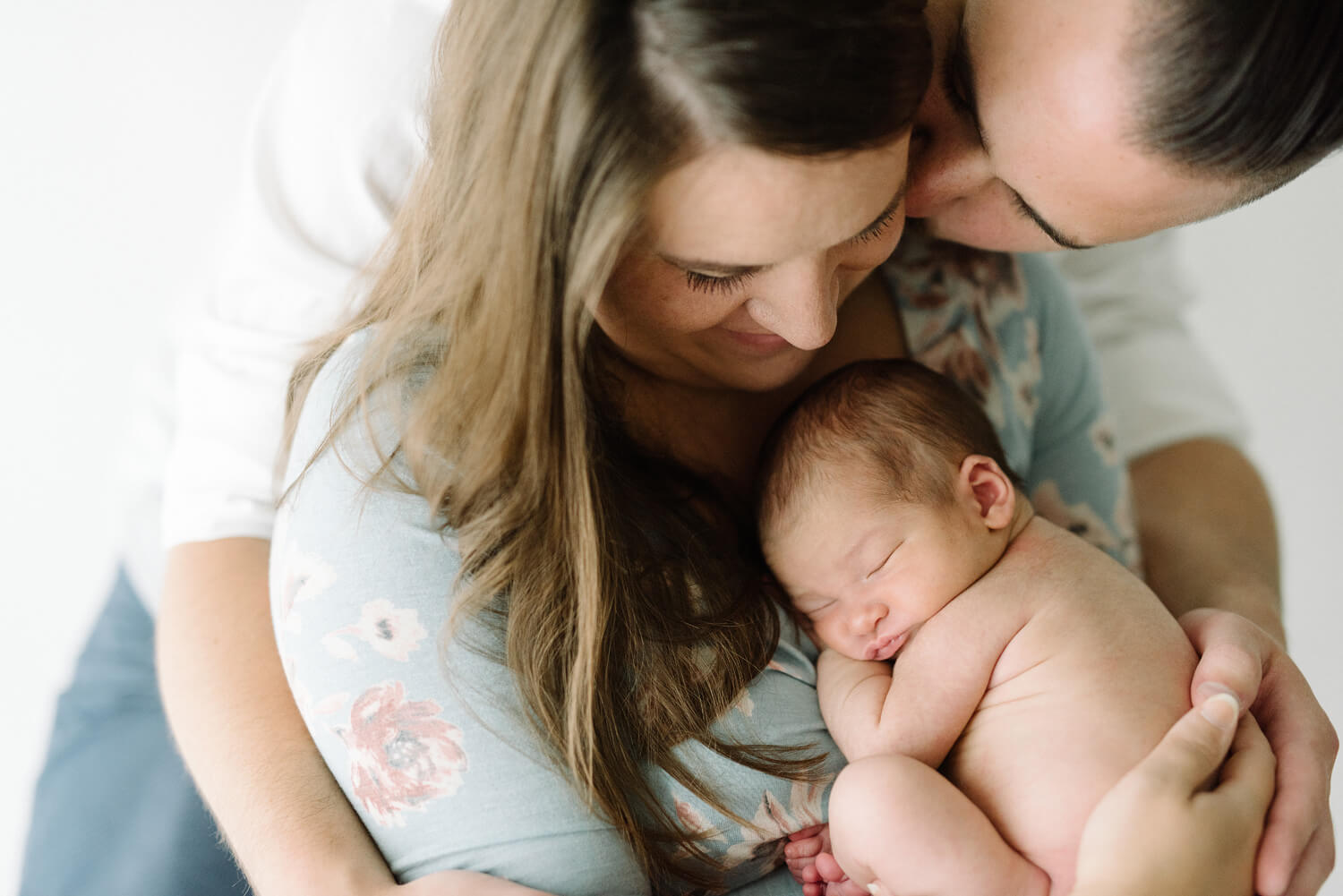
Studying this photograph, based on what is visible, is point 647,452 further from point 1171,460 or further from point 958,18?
point 1171,460

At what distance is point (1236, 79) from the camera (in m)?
0.83

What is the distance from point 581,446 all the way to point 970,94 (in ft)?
1.65

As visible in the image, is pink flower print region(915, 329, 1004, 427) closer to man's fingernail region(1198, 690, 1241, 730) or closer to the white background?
man's fingernail region(1198, 690, 1241, 730)

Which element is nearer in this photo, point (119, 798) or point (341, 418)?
point (341, 418)

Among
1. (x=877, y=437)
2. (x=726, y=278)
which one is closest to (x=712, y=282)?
(x=726, y=278)

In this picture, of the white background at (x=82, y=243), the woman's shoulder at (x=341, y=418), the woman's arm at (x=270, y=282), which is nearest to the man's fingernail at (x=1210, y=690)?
the woman's shoulder at (x=341, y=418)

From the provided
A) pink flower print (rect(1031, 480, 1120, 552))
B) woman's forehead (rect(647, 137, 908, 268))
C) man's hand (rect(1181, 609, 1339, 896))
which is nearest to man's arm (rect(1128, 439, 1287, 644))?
pink flower print (rect(1031, 480, 1120, 552))

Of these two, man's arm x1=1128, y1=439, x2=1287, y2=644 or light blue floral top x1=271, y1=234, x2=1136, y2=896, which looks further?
man's arm x1=1128, y1=439, x2=1287, y2=644

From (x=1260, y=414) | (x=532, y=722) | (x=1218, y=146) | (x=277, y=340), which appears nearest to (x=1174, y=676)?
(x=1218, y=146)

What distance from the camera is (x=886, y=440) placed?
1.14m

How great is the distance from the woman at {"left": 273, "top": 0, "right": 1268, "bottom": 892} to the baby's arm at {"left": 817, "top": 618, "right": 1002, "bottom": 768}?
1.6 inches

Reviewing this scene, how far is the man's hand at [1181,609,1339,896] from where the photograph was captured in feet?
3.15

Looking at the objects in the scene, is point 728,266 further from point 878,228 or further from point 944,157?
point 944,157

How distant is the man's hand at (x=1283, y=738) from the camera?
0.96 meters
